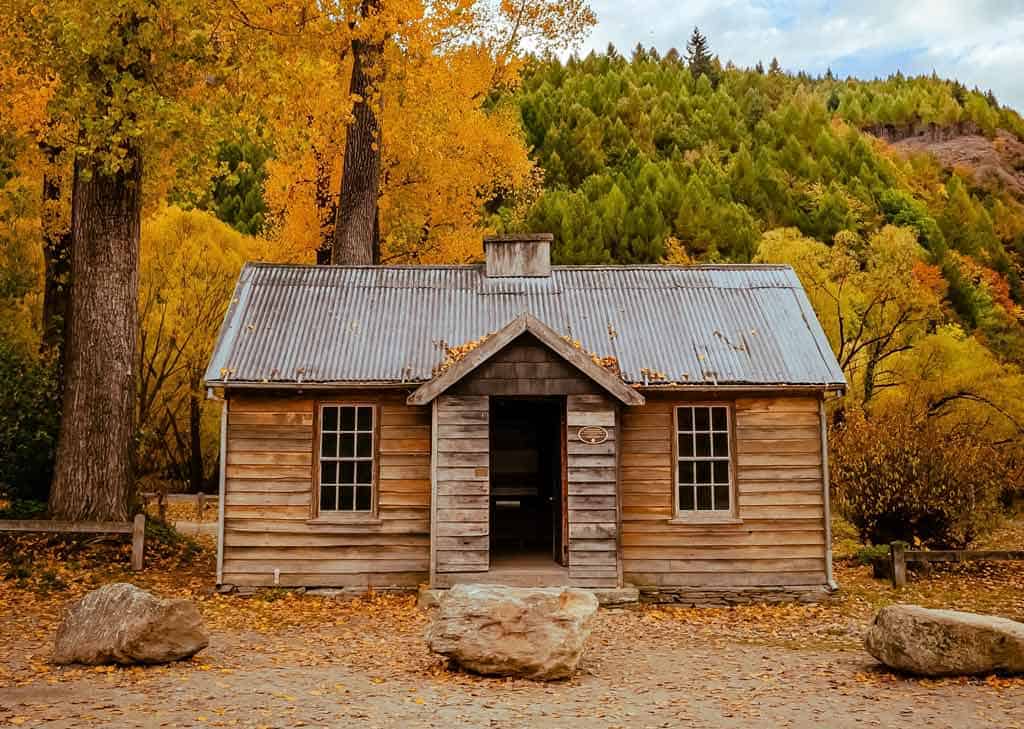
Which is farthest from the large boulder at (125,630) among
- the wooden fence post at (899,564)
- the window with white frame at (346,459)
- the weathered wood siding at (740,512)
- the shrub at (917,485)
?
the shrub at (917,485)

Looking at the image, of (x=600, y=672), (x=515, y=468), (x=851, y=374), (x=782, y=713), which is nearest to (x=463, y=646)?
(x=600, y=672)

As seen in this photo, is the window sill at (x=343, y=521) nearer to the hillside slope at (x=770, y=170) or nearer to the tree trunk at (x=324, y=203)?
the tree trunk at (x=324, y=203)

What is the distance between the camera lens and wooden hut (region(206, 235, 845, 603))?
13.2 meters

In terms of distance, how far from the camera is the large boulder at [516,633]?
29.1 ft

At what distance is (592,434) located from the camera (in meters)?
13.3

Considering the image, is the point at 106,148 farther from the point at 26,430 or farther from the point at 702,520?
the point at 702,520

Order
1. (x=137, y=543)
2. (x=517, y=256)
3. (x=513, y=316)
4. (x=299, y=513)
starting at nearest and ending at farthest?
(x=299, y=513) → (x=137, y=543) → (x=513, y=316) → (x=517, y=256)

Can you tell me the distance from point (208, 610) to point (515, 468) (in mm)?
6360

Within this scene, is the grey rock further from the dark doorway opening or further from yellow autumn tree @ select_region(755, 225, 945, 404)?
yellow autumn tree @ select_region(755, 225, 945, 404)

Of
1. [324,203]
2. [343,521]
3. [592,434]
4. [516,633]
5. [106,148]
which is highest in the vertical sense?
[324,203]

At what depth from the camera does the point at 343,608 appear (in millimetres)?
12992

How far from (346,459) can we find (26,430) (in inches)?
262

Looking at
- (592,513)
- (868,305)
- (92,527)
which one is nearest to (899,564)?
(592,513)

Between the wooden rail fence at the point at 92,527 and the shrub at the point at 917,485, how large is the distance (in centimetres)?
1256
